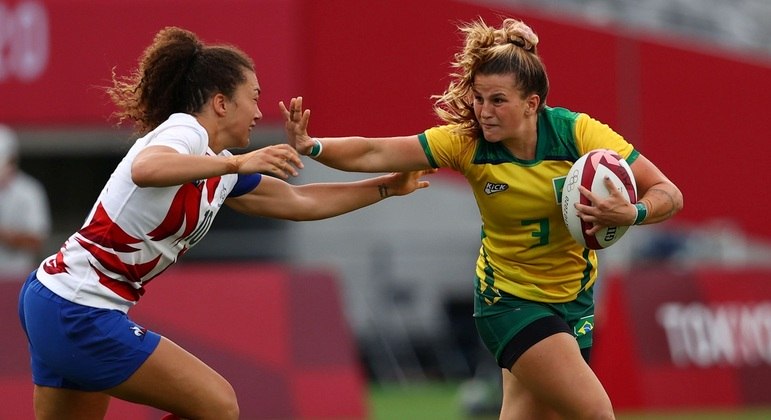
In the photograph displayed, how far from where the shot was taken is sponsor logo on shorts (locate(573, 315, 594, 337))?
6.42 meters

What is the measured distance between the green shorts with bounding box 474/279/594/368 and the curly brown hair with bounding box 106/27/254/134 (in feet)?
5.04

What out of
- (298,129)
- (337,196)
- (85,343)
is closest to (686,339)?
(337,196)

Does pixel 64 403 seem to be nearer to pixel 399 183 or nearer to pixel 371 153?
pixel 371 153

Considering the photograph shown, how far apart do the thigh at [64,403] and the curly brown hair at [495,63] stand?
197 centimetres

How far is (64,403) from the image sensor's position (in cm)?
577

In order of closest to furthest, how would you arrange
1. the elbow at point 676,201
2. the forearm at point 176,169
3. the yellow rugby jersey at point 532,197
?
1. the forearm at point 176,169
2. the elbow at point 676,201
3. the yellow rugby jersey at point 532,197

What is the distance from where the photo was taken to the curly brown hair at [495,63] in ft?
20.0

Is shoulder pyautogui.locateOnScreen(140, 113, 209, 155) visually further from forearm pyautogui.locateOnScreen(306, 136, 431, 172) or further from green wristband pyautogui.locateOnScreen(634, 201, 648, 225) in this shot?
green wristband pyautogui.locateOnScreen(634, 201, 648, 225)

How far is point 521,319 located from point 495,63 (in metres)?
1.13

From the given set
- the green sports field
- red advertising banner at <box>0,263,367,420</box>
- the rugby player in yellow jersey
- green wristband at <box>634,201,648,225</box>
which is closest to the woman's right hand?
the rugby player in yellow jersey

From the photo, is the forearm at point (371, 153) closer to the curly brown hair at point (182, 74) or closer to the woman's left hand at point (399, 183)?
the woman's left hand at point (399, 183)

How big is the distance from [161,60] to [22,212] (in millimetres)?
4795

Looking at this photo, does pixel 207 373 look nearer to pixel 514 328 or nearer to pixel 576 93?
pixel 514 328

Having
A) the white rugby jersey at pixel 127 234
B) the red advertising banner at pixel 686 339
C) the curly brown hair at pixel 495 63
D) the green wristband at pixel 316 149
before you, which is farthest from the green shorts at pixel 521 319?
the red advertising banner at pixel 686 339
